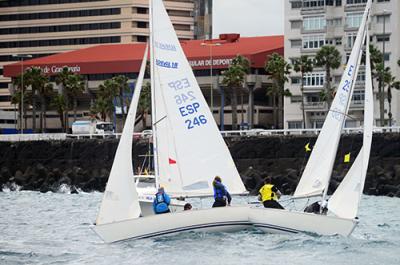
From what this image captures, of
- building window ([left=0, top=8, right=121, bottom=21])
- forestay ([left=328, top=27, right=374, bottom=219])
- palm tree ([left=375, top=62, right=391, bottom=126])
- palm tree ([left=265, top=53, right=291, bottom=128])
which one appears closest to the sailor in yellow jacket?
forestay ([left=328, top=27, right=374, bottom=219])

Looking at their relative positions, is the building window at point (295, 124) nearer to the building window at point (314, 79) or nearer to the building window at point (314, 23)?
the building window at point (314, 79)

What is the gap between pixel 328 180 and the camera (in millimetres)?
32250

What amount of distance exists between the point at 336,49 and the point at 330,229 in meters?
65.3

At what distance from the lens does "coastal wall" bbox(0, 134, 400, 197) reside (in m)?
61.0

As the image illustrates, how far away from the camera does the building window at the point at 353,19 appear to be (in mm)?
96000

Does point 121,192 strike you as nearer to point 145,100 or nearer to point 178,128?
point 178,128

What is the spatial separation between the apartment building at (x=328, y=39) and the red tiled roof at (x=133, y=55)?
7.60m

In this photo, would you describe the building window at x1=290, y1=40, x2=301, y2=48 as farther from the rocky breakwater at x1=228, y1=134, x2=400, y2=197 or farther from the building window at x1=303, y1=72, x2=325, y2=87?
the rocky breakwater at x1=228, y1=134, x2=400, y2=197

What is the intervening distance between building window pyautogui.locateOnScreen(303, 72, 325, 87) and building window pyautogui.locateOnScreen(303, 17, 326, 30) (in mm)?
4104

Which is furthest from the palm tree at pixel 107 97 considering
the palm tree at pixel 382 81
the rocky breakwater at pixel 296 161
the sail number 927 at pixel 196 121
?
the sail number 927 at pixel 196 121

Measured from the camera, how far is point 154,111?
3391 centimetres

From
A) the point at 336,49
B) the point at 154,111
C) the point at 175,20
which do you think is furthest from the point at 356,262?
the point at 175,20

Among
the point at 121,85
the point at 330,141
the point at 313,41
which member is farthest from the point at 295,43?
the point at 330,141

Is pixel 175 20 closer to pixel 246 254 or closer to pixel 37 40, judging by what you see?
pixel 37 40
